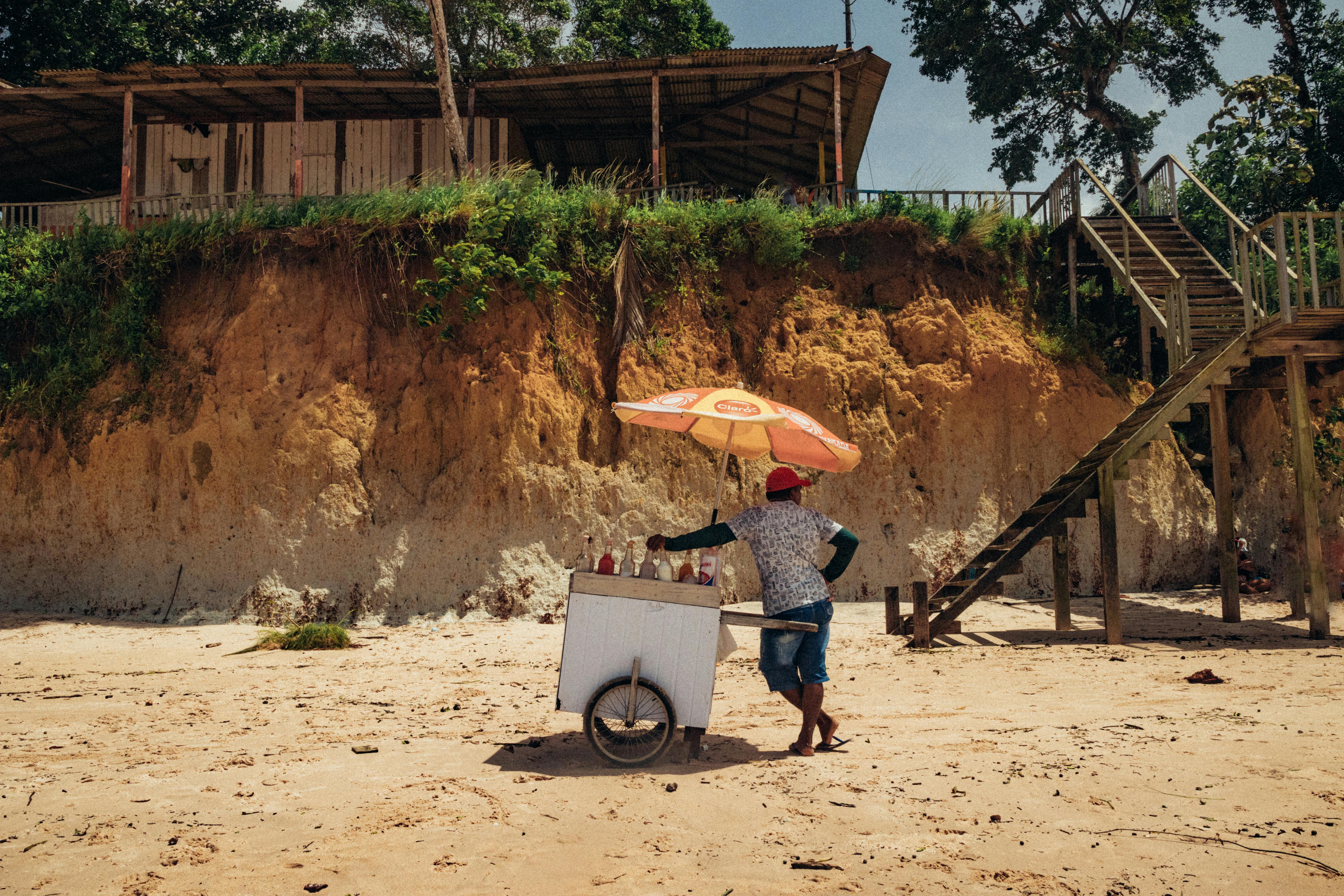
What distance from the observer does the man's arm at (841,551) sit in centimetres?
554

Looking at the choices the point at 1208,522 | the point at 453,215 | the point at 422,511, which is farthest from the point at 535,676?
the point at 1208,522

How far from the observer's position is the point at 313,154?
17.1 m

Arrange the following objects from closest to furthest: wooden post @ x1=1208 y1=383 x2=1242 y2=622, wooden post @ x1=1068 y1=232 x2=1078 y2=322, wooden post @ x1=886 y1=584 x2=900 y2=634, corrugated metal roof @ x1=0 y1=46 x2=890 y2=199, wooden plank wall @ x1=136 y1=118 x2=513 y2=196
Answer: wooden post @ x1=886 y1=584 x2=900 y2=634, wooden post @ x1=1208 y1=383 x2=1242 y2=622, wooden post @ x1=1068 y1=232 x2=1078 y2=322, corrugated metal roof @ x1=0 y1=46 x2=890 y2=199, wooden plank wall @ x1=136 y1=118 x2=513 y2=196

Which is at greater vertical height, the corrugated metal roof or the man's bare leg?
the corrugated metal roof

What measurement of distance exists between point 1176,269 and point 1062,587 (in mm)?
6020

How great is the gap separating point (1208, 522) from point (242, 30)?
24157mm

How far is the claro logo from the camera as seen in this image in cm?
561

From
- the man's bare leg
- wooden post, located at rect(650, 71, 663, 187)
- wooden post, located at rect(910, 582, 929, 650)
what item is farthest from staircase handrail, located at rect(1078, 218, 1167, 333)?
the man's bare leg

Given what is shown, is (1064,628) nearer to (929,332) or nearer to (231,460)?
(929,332)

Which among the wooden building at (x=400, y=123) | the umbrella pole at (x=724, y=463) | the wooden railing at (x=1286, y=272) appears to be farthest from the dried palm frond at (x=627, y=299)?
the wooden railing at (x=1286, y=272)

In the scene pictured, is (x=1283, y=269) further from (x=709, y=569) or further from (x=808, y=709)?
(x=709, y=569)

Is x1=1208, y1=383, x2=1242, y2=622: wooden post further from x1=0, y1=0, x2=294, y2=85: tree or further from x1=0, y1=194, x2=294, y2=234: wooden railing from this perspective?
x1=0, y1=0, x2=294, y2=85: tree

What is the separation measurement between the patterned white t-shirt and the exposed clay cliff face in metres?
6.73

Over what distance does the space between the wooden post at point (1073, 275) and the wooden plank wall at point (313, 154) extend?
10132mm
